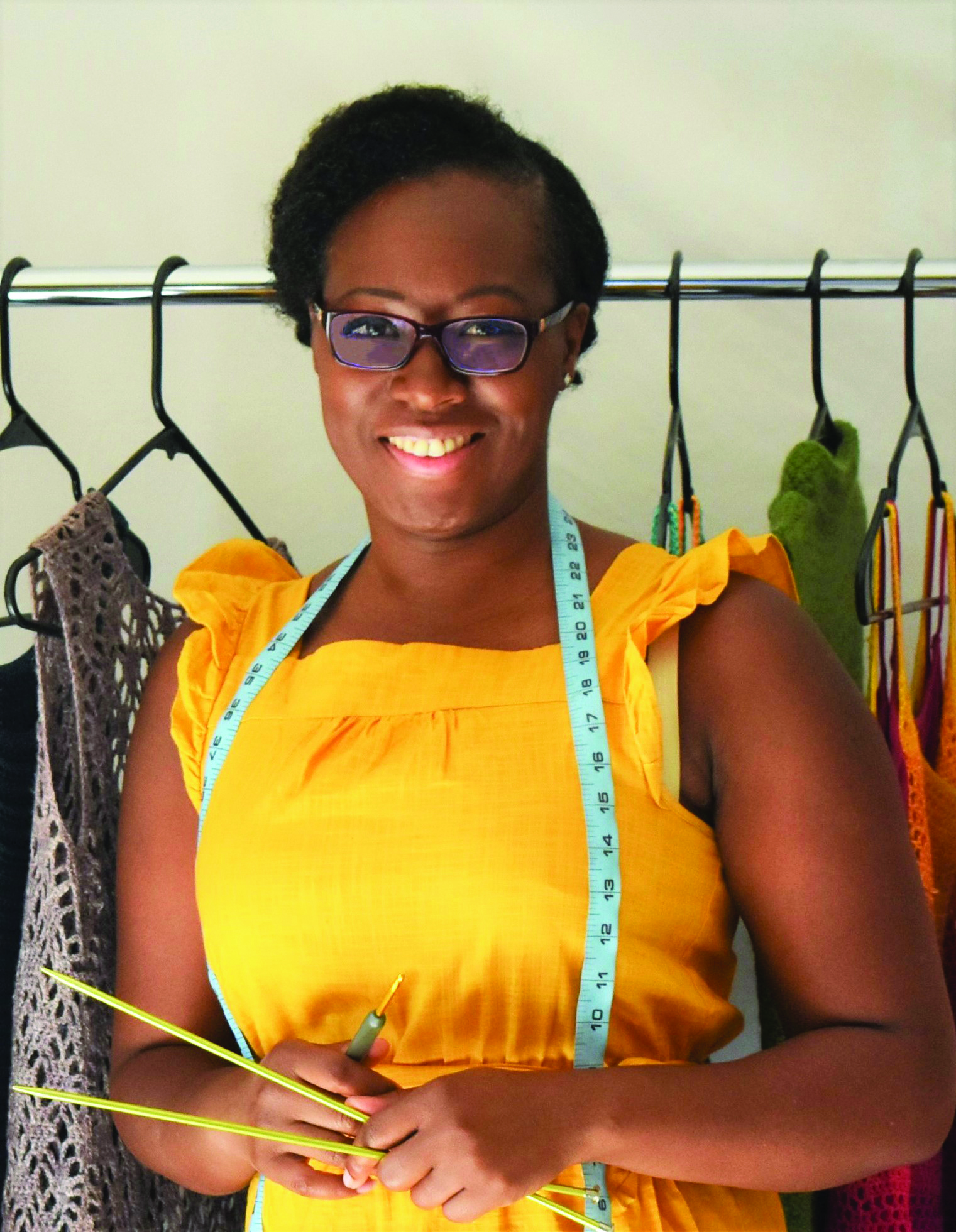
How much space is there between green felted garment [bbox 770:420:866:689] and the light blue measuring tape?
0.20 m

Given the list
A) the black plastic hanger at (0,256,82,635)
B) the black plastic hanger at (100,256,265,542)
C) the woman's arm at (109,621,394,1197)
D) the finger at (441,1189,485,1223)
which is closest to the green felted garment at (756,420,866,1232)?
the finger at (441,1189,485,1223)

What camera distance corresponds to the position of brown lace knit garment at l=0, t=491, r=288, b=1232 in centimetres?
146

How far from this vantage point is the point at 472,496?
1398mm

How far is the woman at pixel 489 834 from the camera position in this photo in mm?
1199

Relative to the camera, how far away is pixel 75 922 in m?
1.47

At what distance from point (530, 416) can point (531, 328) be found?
0.08 metres

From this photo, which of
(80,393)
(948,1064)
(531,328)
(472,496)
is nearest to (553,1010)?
(948,1064)

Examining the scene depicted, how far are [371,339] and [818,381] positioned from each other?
497 mm

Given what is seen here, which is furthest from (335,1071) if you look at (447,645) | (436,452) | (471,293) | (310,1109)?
(471,293)

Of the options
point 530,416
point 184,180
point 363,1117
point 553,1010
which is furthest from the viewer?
point 184,180

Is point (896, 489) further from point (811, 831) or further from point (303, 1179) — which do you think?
point (303, 1179)

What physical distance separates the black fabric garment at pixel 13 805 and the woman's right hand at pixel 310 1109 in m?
0.41

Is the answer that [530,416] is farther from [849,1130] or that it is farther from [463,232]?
[849,1130]

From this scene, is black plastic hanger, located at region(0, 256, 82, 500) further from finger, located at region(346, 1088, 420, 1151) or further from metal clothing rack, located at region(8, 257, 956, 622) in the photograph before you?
finger, located at region(346, 1088, 420, 1151)
